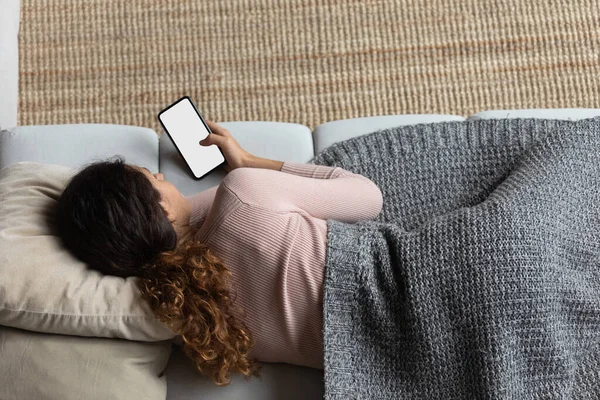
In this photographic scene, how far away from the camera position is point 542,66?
1471 mm

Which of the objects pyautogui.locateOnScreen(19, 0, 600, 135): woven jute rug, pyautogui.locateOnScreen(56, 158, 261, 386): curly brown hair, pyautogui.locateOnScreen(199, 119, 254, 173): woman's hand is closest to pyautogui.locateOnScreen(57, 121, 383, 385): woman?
pyautogui.locateOnScreen(56, 158, 261, 386): curly brown hair

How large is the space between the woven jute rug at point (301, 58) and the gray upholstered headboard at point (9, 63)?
4 cm

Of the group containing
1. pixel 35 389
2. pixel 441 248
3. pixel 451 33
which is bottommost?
pixel 35 389

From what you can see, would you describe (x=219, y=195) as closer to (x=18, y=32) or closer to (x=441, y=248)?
(x=441, y=248)

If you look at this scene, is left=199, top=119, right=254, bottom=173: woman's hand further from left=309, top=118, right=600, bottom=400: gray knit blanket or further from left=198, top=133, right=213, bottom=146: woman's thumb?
left=309, top=118, right=600, bottom=400: gray knit blanket

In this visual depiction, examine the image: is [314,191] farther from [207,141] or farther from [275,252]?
[207,141]

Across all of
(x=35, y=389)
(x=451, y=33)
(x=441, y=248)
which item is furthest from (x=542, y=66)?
(x=35, y=389)

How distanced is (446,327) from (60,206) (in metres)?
0.60

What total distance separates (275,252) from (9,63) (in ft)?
2.95

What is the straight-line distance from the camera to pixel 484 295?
873 millimetres

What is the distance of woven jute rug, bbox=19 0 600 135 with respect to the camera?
57.4 inches

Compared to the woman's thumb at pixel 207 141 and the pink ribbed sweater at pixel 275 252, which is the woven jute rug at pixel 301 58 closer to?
the woman's thumb at pixel 207 141

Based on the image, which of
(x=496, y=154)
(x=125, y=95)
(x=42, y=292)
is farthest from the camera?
(x=125, y=95)

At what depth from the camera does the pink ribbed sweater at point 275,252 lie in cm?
88
